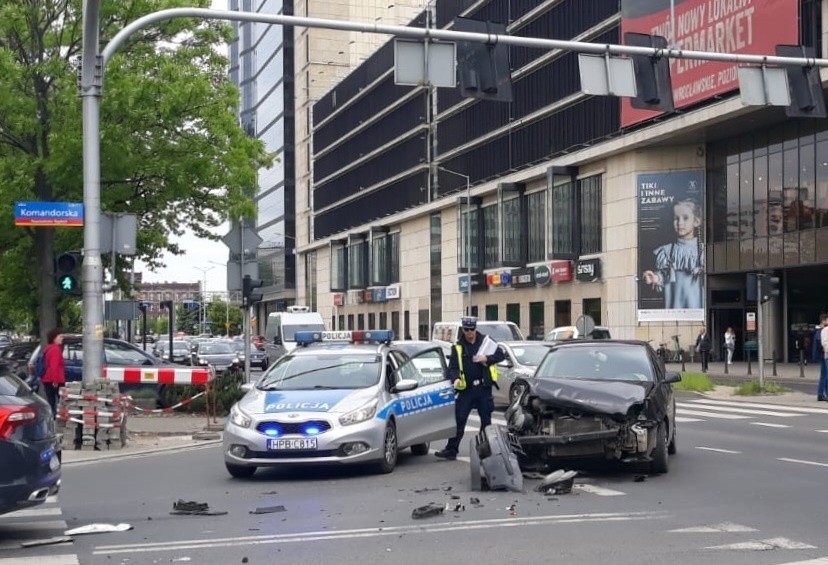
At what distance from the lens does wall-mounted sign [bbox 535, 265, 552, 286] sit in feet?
201

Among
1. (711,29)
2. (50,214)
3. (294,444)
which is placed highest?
(711,29)

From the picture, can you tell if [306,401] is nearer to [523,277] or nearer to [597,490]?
[597,490]

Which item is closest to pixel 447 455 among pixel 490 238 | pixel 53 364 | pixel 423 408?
pixel 423 408

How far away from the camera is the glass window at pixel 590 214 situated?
57500 millimetres

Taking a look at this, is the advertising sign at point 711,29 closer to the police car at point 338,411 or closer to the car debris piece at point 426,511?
the police car at point 338,411

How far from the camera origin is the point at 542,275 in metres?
61.8

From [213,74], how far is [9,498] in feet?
71.0

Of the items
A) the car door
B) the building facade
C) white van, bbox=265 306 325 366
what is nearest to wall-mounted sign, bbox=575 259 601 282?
the building facade

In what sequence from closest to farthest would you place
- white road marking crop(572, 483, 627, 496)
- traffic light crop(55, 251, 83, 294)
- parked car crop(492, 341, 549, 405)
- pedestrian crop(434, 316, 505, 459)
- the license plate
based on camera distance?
1. white road marking crop(572, 483, 627, 496)
2. the license plate
3. pedestrian crop(434, 316, 505, 459)
4. traffic light crop(55, 251, 83, 294)
5. parked car crop(492, 341, 549, 405)

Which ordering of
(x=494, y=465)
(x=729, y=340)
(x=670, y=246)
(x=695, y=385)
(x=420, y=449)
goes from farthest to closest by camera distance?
1. (x=670, y=246)
2. (x=729, y=340)
3. (x=695, y=385)
4. (x=420, y=449)
5. (x=494, y=465)

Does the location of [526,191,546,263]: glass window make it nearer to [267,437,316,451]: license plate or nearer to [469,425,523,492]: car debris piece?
[267,437,316,451]: license plate

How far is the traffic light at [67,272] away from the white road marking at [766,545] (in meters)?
11.1

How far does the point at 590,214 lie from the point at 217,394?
3720 centimetres

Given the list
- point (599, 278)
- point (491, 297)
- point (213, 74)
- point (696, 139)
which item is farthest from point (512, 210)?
point (213, 74)
